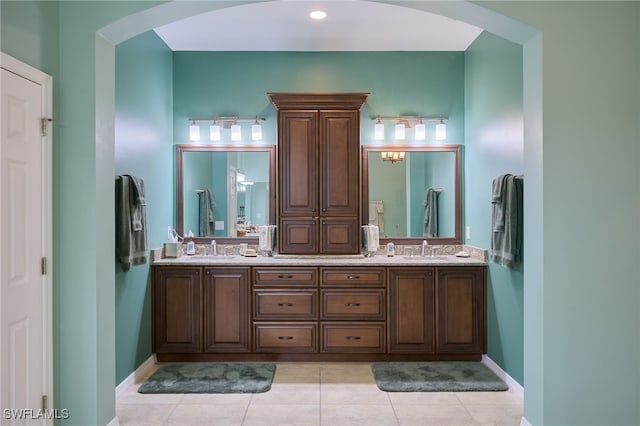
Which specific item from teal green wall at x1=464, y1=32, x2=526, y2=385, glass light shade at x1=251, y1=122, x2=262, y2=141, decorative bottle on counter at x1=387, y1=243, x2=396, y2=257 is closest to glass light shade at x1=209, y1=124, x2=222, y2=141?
glass light shade at x1=251, y1=122, x2=262, y2=141

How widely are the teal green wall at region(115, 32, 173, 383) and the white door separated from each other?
0.94 m

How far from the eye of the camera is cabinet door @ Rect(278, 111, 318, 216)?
431 cm

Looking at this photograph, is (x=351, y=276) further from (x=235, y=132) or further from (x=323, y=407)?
(x=235, y=132)

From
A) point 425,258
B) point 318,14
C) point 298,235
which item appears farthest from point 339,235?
point 318,14

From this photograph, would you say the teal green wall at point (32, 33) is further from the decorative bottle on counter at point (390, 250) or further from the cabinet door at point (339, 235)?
the decorative bottle on counter at point (390, 250)

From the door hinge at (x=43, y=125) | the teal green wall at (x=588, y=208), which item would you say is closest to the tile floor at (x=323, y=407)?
the teal green wall at (x=588, y=208)

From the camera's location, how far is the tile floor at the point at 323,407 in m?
3.01

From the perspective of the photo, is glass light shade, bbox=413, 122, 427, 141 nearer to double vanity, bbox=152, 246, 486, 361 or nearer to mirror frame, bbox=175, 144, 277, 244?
double vanity, bbox=152, 246, 486, 361

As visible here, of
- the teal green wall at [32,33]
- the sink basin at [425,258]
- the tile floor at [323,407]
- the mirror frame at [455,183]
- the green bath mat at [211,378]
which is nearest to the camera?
the teal green wall at [32,33]

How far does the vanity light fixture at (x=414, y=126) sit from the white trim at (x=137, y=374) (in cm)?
297

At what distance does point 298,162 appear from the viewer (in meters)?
4.32

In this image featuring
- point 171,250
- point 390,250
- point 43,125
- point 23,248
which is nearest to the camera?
point 23,248

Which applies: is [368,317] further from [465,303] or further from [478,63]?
[478,63]

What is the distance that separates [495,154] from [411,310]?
1.52 m
